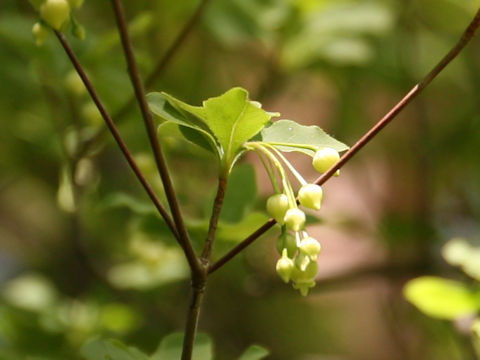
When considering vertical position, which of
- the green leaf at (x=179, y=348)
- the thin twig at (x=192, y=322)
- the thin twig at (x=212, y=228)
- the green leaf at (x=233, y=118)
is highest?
the green leaf at (x=233, y=118)

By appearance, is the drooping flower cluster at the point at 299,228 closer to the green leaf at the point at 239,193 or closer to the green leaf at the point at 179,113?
the green leaf at the point at 179,113

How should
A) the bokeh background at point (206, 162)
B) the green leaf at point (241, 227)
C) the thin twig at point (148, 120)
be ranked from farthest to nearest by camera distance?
the bokeh background at point (206, 162), the green leaf at point (241, 227), the thin twig at point (148, 120)

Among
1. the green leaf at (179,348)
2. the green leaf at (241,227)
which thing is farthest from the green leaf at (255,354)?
the green leaf at (241,227)

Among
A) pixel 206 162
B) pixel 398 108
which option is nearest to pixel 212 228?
pixel 398 108

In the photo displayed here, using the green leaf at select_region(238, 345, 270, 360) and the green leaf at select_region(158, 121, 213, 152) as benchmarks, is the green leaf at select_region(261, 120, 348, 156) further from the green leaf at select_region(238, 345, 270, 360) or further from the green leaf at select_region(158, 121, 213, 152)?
the green leaf at select_region(238, 345, 270, 360)

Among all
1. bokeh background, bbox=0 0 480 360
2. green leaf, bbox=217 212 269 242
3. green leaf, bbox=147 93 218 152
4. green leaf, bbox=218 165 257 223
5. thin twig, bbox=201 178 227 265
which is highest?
bokeh background, bbox=0 0 480 360

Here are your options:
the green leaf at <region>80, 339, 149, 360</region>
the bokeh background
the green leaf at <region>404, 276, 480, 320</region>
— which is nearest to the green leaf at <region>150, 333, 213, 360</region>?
the green leaf at <region>80, 339, 149, 360</region>
